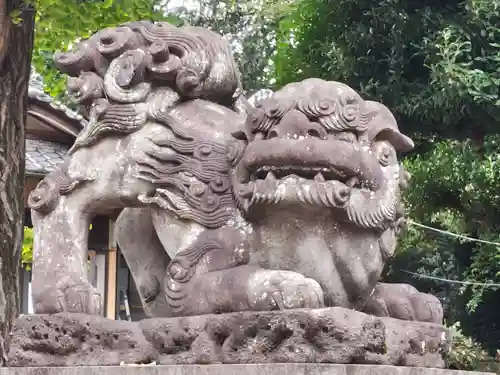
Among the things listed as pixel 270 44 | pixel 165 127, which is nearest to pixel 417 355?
pixel 165 127

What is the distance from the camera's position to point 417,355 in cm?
295

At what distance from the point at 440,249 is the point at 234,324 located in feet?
23.1

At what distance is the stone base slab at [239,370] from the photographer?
261cm

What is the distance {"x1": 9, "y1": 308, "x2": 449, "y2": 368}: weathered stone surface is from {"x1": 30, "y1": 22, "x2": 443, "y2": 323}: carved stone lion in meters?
0.08

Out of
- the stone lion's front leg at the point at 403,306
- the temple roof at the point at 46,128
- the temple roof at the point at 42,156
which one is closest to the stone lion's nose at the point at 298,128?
the stone lion's front leg at the point at 403,306

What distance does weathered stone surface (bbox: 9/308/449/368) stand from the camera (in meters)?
2.67

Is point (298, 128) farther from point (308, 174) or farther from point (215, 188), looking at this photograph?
point (215, 188)

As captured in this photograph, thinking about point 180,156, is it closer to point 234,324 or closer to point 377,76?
point 234,324

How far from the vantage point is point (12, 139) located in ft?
16.7

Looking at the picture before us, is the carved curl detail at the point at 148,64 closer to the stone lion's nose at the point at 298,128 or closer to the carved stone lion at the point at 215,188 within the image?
the carved stone lion at the point at 215,188

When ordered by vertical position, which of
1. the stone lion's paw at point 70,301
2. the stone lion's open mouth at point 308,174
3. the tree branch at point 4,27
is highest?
the stone lion's open mouth at point 308,174

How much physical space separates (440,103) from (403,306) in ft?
19.3

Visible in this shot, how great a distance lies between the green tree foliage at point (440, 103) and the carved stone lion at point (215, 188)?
5708 mm

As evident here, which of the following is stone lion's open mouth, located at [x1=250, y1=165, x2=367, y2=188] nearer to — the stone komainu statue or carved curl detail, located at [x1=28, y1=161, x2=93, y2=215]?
the stone komainu statue
